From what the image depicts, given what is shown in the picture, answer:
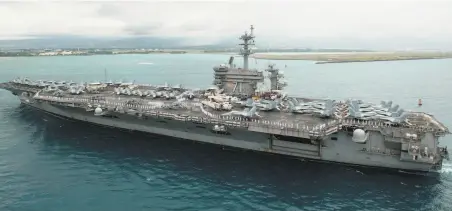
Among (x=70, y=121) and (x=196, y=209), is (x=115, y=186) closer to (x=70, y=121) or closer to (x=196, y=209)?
(x=196, y=209)

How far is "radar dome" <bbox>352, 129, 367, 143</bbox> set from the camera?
18.9 m

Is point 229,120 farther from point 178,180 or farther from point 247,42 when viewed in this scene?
point 247,42

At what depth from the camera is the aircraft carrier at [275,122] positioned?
19.7m

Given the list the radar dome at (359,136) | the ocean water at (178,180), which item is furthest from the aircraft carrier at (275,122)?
the ocean water at (178,180)

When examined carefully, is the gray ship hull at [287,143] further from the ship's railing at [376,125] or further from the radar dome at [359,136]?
the radar dome at [359,136]

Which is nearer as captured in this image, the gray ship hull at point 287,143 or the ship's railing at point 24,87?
the gray ship hull at point 287,143

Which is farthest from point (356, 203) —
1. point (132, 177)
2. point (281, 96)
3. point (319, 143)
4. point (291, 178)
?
point (281, 96)

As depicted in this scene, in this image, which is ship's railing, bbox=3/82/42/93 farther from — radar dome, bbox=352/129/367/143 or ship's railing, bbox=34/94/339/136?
radar dome, bbox=352/129/367/143

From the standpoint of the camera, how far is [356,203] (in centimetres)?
1645

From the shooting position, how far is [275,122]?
21938mm

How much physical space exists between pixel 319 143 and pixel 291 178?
3.22 metres

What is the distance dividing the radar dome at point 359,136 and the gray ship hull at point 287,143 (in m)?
1.23

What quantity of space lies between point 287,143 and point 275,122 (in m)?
1.43

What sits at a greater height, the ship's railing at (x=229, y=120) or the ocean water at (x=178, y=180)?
the ship's railing at (x=229, y=120)
